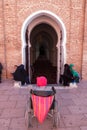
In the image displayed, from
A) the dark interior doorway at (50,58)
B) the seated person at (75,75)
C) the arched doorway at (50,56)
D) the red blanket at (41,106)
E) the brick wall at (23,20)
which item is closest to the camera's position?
the red blanket at (41,106)

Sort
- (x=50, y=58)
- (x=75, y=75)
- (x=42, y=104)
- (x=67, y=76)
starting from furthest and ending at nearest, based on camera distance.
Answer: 1. (x=50, y=58)
2. (x=75, y=75)
3. (x=67, y=76)
4. (x=42, y=104)

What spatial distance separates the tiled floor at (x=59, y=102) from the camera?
484cm

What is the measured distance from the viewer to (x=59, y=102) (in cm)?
654

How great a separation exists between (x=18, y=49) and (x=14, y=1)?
7.43ft

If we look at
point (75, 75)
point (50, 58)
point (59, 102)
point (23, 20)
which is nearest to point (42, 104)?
point (59, 102)

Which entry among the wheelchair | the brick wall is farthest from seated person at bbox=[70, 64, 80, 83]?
the wheelchair

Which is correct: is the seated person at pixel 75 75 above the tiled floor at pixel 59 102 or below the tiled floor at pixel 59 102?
above

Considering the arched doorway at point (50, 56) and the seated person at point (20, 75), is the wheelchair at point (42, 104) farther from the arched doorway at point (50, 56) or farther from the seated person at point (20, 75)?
the arched doorway at point (50, 56)

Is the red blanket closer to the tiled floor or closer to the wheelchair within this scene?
the wheelchair

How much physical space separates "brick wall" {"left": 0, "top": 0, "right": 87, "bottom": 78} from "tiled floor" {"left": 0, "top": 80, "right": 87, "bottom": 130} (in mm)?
1410

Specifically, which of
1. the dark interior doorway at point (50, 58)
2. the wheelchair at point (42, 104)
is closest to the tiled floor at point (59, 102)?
the wheelchair at point (42, 104)

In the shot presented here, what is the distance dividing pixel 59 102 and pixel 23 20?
4497 millimetres

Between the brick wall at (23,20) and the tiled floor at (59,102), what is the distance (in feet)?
4.63

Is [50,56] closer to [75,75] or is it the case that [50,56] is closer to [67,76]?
[75,75]
